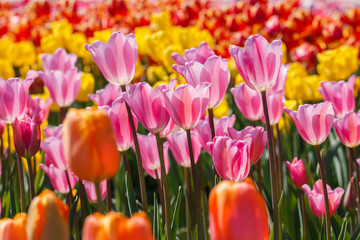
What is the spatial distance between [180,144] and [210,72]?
0.27 metres

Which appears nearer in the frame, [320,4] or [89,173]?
[89,173]

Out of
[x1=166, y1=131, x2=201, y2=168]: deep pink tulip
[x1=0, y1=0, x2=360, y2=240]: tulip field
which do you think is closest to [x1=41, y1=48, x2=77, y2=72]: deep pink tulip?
[x1=0, y1=0, x2=360, y2=240]: tulip field

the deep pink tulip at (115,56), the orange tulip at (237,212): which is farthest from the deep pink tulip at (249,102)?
the orange tulip at (237,212)

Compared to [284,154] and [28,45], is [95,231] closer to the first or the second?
[284,154]

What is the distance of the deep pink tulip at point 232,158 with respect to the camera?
107cm

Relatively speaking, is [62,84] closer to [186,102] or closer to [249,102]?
[249,102]

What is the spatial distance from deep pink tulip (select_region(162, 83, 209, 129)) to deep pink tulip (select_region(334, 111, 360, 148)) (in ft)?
1.39

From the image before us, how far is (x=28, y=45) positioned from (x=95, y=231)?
2.72 m

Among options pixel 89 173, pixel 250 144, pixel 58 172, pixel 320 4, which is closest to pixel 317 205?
pixel 250 144

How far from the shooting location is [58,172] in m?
1.47

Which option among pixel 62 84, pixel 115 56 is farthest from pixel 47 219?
pixel 62 84

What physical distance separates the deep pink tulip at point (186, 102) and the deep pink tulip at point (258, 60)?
89 millimetres

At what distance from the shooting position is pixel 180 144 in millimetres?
1435

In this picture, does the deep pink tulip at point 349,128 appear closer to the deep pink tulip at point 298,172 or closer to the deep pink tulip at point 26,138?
the deep pink tulip at point 298,172
